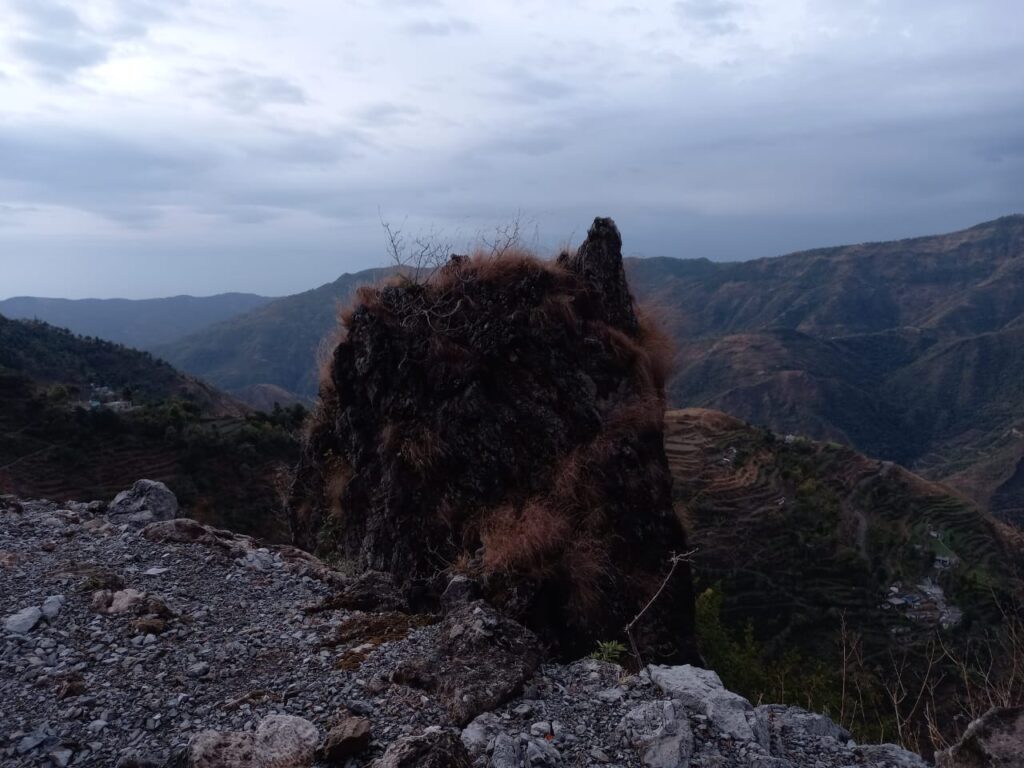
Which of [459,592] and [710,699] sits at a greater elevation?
[459,592]

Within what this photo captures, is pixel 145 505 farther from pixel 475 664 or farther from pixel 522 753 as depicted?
pixel 522 753

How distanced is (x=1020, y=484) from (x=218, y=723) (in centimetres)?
8479

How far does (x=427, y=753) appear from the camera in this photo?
130 inches

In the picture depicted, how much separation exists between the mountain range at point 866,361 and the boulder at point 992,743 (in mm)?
42105

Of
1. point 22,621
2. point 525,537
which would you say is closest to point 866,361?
point 525,537

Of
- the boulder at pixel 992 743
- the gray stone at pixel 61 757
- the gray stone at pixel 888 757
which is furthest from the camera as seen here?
the gray stone at pixel 888 757

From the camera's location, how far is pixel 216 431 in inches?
954

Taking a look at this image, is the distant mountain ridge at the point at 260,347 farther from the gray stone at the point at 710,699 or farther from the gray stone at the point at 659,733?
the gray stone at the point at 659,733

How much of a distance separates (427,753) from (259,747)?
35.7 inches

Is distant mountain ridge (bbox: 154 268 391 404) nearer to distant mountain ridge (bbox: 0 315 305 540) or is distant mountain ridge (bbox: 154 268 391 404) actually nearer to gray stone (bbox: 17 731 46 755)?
distant mountain ridge (bbox: 0 315 305 540)

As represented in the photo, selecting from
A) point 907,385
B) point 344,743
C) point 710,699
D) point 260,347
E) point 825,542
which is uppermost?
point 344,743

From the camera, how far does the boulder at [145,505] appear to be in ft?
25.5

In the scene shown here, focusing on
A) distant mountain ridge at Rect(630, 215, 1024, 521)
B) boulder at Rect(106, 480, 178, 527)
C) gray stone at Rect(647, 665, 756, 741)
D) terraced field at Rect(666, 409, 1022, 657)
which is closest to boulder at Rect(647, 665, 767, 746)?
gray stone at Rect(647, 665, 756, 741)

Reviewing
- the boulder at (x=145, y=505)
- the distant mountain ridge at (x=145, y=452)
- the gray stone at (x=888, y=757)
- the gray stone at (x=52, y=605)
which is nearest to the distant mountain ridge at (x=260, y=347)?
the distant mountain ridge at (x=145, y=452)
